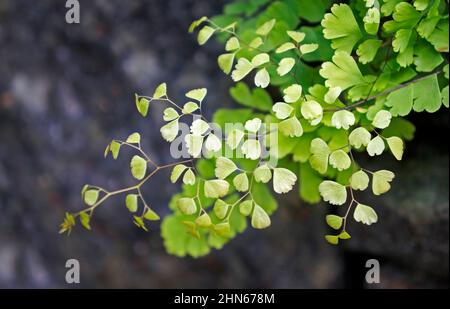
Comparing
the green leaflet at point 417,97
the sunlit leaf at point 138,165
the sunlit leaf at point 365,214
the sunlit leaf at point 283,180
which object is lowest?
the sunlit leaf at point 365,214

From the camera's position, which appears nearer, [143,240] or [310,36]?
[310,36]

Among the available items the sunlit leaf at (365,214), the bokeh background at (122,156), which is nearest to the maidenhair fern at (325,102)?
the sunlit leaf at (365,214)

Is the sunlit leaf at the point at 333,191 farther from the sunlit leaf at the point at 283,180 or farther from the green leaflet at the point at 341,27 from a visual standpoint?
the green leaflet at the point at 341,27

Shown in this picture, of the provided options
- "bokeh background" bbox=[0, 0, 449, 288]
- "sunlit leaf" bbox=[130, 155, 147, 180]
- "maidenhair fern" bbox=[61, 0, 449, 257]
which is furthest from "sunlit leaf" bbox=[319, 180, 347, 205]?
"bokeh background" bbox=[0, 0, 449, 288]

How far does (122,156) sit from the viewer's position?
1549mm

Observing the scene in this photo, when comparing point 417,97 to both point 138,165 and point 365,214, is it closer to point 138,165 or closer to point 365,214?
point 365,214

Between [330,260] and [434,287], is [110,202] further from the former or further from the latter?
[434,287]

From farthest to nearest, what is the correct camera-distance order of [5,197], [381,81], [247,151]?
[5,197]
[381,81]
[247,151]

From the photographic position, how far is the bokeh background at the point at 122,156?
150cm

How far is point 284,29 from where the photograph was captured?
971 millimetres
